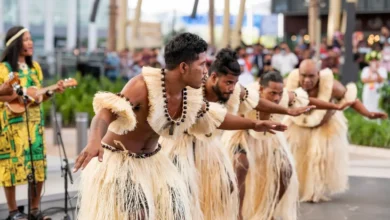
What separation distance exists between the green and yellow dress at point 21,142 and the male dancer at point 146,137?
81.4 inches

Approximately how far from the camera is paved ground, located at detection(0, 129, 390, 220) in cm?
800

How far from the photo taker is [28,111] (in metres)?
6.93

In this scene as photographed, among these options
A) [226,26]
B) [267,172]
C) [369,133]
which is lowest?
[369,133]

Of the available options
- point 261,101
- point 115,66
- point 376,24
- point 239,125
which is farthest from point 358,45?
point 239,125

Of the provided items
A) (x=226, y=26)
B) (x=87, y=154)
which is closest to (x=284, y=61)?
(x=226, y=26)

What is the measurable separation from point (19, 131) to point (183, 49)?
2.64m

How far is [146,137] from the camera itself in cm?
501

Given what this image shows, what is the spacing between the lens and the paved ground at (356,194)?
800 centimetres

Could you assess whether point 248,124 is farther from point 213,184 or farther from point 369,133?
point 369,133

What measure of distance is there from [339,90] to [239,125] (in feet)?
11.6

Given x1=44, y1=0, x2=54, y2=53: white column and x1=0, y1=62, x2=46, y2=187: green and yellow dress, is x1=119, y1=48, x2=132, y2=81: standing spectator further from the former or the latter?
x1=44, y1=0, x2=54, y2=53: white column

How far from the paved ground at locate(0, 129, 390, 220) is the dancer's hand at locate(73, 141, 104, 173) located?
6.91ft

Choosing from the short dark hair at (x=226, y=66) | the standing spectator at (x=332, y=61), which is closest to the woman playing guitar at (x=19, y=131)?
the short dark hair at (x=226, y=66)

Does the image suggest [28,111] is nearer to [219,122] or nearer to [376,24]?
[219,122]
